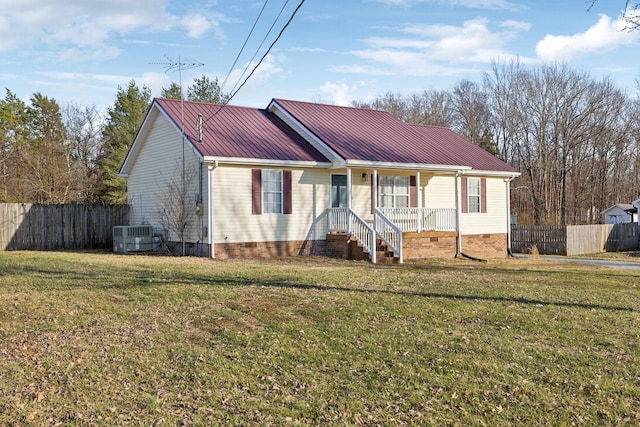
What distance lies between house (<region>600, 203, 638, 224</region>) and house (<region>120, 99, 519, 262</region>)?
81.3 feet

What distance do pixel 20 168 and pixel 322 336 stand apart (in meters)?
34.6

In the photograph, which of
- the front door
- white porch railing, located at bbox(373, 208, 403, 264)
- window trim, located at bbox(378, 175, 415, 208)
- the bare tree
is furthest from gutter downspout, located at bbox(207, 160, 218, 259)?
window trim, located at bbox(378, 175, 415, 208)

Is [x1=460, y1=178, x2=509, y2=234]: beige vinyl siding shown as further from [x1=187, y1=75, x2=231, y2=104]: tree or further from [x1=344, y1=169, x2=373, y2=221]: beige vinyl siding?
[x1=187, y1=75, x2=231, y2=104]: tree

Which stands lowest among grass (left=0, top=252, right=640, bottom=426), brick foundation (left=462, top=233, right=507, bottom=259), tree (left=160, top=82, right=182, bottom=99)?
grass (left=0, top=252, right=640, bottom=426)

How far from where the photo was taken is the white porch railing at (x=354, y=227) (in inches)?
715

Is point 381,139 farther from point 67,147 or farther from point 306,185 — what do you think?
point 67,147

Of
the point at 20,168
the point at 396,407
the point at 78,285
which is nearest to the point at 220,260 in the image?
the point at 78,285

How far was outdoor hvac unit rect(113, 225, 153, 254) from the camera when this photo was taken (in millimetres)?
20203

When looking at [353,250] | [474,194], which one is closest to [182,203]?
[353,250]

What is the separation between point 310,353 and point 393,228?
11639 millimetres

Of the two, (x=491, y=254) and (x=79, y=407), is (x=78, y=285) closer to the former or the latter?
(x=79, y=407)

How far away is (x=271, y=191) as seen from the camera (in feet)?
62.6

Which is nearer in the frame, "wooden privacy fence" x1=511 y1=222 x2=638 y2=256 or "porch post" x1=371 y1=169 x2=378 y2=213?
"porch post" x1=371 y1=169 x2=378 y2=213

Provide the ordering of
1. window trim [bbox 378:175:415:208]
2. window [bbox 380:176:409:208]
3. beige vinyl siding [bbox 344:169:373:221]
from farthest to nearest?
window [bbox 380:176:409:208] < window trim [bbox 378:175:415:208] < beige vinyl siding [bbox 344:169:373:221]
